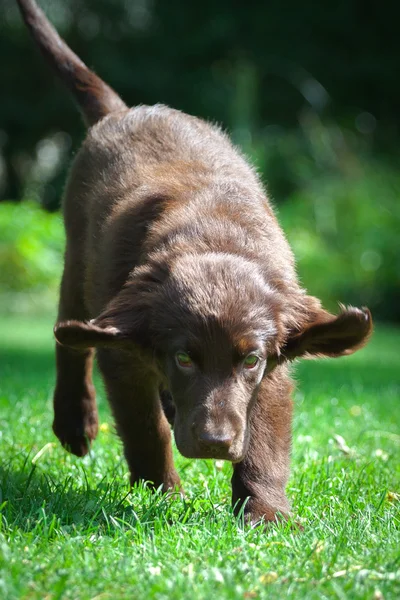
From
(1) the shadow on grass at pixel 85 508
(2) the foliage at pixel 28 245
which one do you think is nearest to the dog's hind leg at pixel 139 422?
(1) the shadow on grass at pixel 85 508

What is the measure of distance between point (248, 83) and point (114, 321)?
1882 centimetres

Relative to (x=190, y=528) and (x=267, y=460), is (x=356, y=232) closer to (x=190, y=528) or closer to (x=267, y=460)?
(x=267, y=460)

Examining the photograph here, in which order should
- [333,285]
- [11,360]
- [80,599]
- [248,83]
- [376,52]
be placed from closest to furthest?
[80,599]
[11,360]
[333,285]
[248,83]
[376,52]

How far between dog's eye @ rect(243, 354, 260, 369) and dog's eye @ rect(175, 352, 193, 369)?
0.21 m

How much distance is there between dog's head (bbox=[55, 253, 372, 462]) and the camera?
3209mm

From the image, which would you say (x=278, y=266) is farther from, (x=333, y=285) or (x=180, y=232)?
(x=333, y=285)

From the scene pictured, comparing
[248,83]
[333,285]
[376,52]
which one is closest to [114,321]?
[333,285]

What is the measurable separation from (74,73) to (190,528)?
130 inches

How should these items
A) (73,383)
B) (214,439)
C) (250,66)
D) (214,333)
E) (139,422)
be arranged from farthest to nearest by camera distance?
(250,66)
(73,383)
(139,422)
(214,333)
(214,439)

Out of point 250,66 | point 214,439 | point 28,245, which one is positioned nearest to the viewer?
point 214,439

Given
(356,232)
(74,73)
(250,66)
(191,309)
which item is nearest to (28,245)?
(74,73)

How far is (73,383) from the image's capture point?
5113 mm

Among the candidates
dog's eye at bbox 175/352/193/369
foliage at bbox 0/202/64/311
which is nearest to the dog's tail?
dog's eye at bbox 175/352/193/369

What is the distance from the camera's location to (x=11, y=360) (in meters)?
9.66
